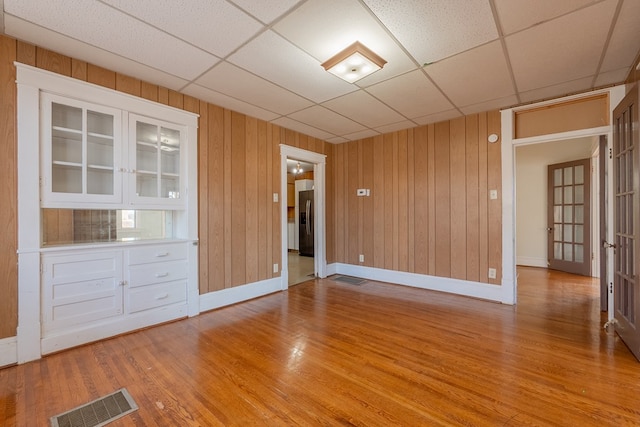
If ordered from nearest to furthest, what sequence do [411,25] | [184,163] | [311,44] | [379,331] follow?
[411,25] → [311,44] → [379,331] → [184,163]

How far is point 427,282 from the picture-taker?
4383 mm

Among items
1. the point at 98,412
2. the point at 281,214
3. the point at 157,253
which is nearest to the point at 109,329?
the point at 157,253

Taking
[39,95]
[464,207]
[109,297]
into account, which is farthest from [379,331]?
[39,95]

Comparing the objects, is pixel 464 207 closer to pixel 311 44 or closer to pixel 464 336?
pixel 464 336

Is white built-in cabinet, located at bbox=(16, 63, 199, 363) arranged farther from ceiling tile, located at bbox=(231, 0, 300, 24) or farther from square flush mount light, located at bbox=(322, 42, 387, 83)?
square flush mount light, located at bbox=(322, 42, 387, 83)

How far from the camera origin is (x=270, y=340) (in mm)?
2666

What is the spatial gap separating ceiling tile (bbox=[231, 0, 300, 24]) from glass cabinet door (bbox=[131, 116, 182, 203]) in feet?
5.81

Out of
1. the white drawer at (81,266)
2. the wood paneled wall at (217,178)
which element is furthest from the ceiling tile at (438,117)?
the white drawer at (81,266)

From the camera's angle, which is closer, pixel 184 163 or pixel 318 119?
pixel 184 163

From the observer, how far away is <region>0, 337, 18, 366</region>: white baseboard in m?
2.18

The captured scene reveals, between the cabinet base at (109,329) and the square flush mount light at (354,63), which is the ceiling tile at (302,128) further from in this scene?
the cabinet base at (109,329)

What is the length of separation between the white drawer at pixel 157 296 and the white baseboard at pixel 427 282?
2.77 meters

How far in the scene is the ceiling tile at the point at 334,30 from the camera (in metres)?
1.89

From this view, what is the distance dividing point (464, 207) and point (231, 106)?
3.52 m
